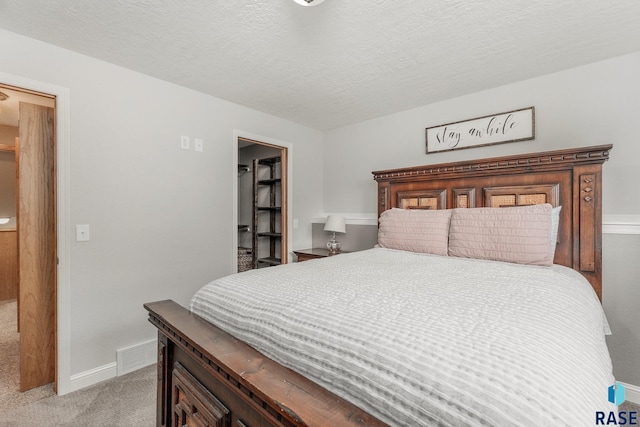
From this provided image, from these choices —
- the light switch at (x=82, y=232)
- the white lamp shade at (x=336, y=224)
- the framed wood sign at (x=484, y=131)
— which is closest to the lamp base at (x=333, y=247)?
the white lamp shade at (x=336, y=224)

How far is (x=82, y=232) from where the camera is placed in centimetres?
209

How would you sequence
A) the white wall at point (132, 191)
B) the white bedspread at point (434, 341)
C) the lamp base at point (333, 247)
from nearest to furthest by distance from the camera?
the white bedspread at point (434, 341) → the white wall at point (132, 191) → the lamp base at point (333, 247)

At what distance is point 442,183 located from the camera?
2688 millimetres

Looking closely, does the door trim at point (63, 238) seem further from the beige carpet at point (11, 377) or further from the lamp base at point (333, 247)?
the lamp base at point (333, 247)

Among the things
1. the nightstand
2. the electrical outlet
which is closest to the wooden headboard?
the nightstand

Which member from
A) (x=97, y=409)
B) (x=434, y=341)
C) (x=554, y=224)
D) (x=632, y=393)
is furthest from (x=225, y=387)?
Result: (x=632, y=393)

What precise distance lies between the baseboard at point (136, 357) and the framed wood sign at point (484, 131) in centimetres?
313

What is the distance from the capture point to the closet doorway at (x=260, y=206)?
419 centimetres

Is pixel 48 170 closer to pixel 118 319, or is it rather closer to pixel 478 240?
pixel 118 319

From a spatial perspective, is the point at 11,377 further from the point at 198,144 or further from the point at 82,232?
the point at 198,144

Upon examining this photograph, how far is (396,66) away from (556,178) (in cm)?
145

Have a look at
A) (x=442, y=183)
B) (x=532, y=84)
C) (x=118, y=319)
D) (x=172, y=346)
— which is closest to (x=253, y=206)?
(x=118, y=319)

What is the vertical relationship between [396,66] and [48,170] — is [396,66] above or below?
above

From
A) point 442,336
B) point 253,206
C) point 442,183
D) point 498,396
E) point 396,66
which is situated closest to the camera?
point 498,396
